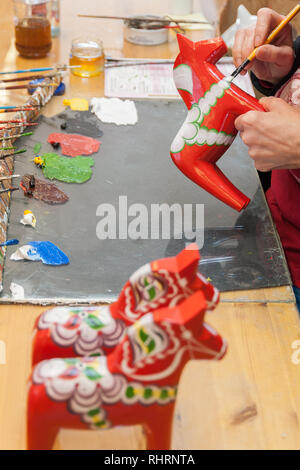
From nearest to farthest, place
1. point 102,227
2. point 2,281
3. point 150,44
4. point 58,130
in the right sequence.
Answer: point 2,281, point 102,227, point 58,130, point 150,44

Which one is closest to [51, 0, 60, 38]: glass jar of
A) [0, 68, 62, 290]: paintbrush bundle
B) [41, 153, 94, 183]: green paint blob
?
[0, 68, 62, 290]: paintbrush bundle

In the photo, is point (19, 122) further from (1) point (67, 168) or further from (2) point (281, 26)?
(2) point (281, 26)

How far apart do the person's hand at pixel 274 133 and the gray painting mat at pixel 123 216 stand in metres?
0.16

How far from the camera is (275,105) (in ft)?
3.51

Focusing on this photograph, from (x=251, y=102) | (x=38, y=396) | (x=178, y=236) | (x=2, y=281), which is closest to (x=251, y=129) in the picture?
(x=251, y=102)

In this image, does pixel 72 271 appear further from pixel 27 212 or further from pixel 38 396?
pixel 38 396

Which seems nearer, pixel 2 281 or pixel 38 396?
pixel 38 396

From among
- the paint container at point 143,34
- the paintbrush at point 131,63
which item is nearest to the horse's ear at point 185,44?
the paintbrush at point 131,63

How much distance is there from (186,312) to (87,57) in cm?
122

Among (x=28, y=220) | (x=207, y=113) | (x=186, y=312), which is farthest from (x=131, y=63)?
(x=186, y=312)

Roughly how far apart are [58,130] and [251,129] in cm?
53

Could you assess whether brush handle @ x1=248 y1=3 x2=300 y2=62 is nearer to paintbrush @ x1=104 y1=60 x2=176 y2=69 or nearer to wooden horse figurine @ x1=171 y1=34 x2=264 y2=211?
wooden horse figurine @ x1=171 y1=34 x2=264 y2=211
